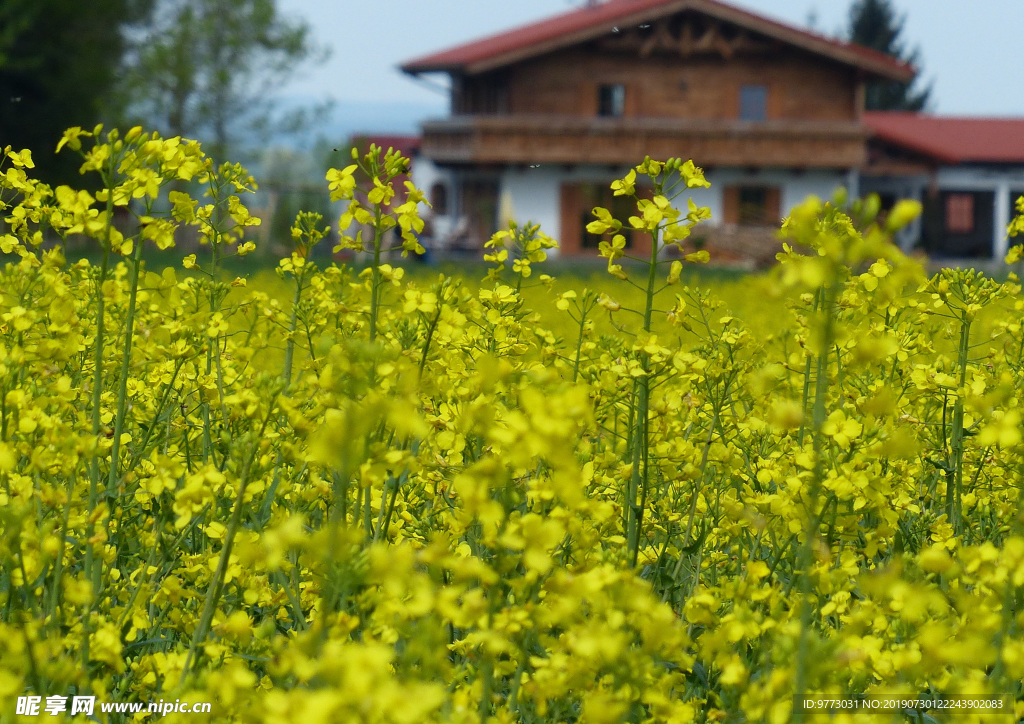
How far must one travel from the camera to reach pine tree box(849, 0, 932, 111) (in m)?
46.3

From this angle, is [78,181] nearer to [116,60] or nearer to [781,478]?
[116,60]

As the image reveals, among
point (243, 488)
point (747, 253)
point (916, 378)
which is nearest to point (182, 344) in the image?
point (243, 488)

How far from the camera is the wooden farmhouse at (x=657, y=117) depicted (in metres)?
24.5

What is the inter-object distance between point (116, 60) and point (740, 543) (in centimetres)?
3112

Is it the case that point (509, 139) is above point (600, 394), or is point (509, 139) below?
above

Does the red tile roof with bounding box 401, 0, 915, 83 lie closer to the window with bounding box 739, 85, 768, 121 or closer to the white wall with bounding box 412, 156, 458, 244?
the window with bounding box 739, 85, 768, 121

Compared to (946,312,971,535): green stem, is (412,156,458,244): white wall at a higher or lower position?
higher

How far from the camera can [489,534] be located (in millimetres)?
1722

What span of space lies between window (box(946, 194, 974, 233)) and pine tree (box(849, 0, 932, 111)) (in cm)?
1627

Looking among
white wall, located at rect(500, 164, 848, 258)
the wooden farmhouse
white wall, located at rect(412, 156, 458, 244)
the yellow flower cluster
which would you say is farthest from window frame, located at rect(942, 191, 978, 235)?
the yellow flower cluster

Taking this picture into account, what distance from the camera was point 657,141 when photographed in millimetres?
25000

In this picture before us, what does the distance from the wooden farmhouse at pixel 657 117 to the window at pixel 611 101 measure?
1.2 inches

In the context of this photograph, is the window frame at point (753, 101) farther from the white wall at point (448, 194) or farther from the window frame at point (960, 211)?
the window frame at point (960, 211)

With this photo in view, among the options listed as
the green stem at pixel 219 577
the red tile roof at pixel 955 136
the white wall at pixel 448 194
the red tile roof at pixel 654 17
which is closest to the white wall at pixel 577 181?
the white wall at pixel 448 194
